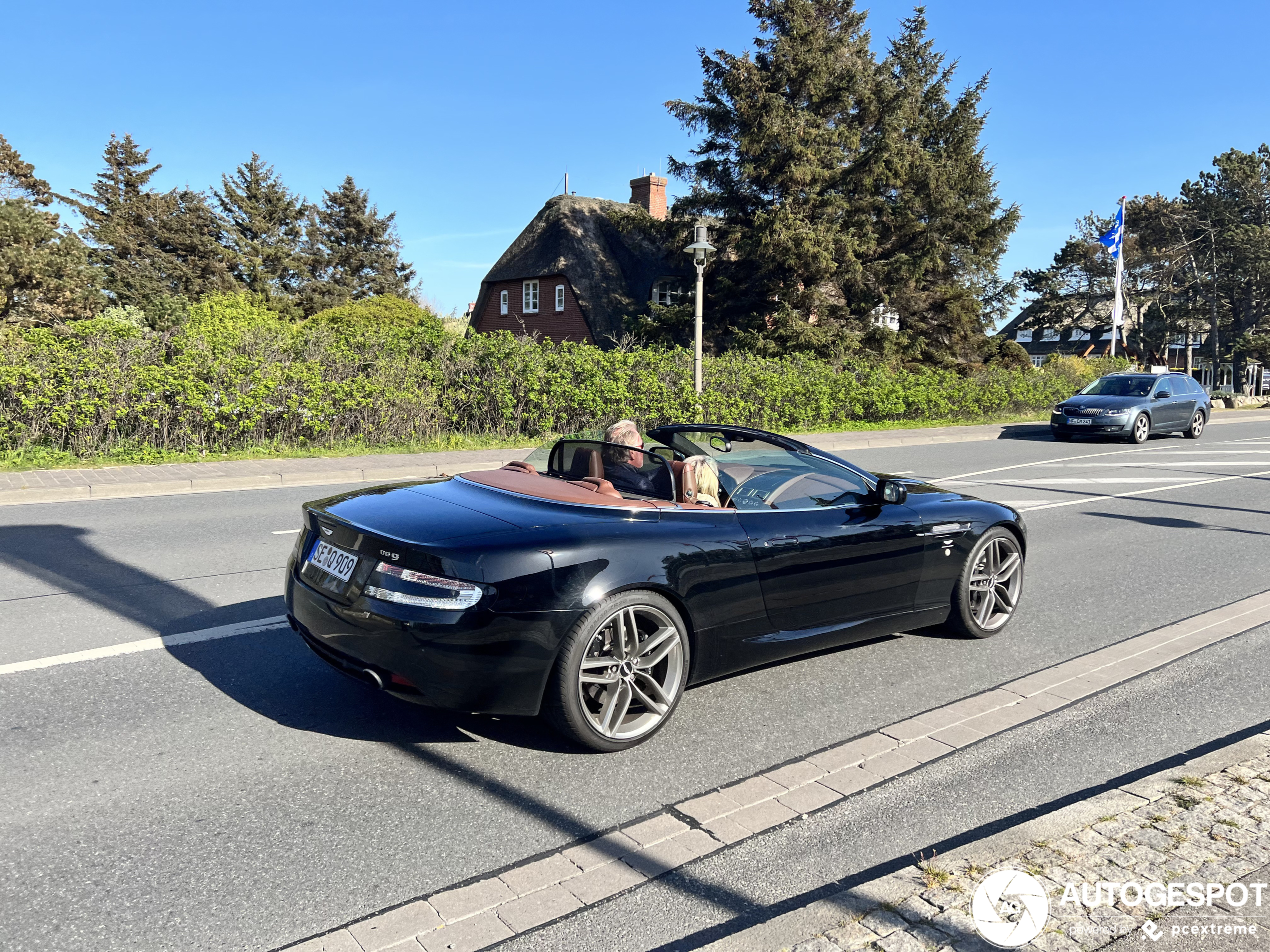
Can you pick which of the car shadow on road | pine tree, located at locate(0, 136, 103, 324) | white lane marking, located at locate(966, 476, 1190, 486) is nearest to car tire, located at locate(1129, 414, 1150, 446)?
white lane marking, located at locate(966, 476, 1190, 486)

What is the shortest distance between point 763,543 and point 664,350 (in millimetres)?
16578

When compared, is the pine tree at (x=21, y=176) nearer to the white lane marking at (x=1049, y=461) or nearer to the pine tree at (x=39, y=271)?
the pine tree at (x=39, y=271)

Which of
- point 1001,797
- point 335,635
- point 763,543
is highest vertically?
point 763,543

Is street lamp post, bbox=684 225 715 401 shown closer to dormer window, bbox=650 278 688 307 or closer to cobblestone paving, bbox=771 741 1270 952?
dormer window, bbox=650 278 688 307

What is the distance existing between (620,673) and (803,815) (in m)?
0.90

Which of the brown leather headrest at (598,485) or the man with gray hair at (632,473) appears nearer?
the brown leather headrest at (598,485)

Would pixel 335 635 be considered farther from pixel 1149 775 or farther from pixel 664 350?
pixel 664 350

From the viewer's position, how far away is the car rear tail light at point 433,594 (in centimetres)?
346

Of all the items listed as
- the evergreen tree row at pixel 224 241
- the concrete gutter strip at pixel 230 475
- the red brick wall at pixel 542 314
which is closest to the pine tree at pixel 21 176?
the evergreen tree row at pixel 224 241

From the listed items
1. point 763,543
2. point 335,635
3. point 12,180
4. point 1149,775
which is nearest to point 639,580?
point 763,543

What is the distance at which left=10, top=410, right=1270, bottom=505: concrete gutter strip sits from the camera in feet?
34.2

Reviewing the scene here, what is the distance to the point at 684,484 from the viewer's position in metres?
4.41

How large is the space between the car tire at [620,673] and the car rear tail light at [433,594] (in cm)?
41

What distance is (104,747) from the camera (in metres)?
3.73
